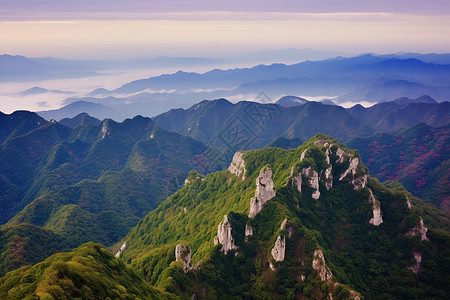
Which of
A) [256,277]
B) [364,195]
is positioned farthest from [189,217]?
[364,195]

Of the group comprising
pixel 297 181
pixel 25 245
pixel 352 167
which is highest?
pixel 297 181

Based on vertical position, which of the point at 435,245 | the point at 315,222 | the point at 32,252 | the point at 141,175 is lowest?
the point at 141,175

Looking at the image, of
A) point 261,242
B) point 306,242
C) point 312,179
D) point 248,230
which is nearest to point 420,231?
point 312,179

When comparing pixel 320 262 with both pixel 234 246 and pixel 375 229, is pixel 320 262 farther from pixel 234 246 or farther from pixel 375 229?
pixel 375 229

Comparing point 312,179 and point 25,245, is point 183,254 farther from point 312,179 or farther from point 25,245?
point 25,245

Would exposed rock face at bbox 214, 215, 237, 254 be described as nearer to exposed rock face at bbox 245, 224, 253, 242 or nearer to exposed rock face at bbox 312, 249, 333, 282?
exposed rock face at bbox 245, 224, 253, 242

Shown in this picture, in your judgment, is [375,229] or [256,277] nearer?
[256,277]

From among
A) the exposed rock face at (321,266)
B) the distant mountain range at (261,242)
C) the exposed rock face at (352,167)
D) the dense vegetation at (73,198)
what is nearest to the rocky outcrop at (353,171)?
the exposed rock face at (352,167)
